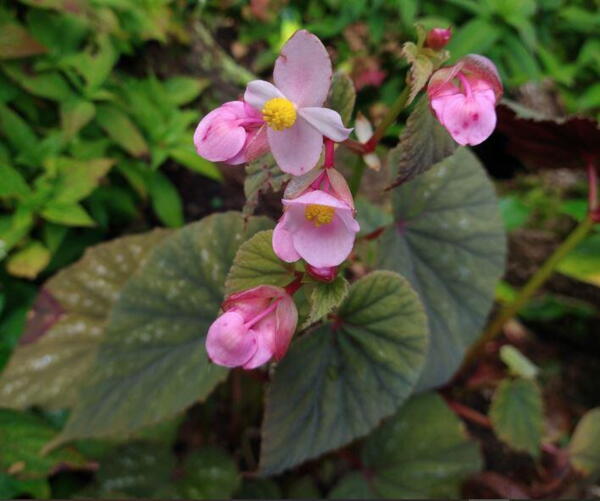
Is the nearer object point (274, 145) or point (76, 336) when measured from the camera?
point (274, 145)

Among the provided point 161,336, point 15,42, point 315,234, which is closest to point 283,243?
point 315,234

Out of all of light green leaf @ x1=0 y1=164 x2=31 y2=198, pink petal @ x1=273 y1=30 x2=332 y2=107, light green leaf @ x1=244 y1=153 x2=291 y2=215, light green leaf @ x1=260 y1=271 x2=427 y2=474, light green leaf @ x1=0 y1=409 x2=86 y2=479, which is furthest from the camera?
light green leaf @ x1=0 y1=164 x2=31 y2=198

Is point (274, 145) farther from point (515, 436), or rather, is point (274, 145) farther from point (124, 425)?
point (515, 436)

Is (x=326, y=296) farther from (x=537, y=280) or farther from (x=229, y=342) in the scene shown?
(x=537, y=280)

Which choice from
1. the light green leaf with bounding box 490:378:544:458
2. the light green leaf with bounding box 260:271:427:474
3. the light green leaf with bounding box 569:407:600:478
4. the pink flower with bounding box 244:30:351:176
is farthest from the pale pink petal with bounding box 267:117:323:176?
the light green leaf with bounding box 569:407:600:478

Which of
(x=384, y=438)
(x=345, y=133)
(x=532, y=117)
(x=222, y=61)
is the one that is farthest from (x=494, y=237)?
(x=222, y=61)

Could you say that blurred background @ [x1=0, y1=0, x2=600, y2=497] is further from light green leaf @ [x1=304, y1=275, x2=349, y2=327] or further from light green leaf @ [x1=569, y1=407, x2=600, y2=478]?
light green leaf @ [x1=304, y1=275, x2=349, y2=327]
